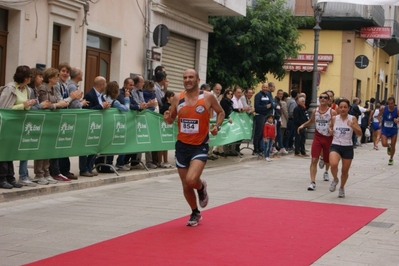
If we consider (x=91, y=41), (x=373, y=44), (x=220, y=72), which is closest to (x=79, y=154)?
(x=91, y=41)

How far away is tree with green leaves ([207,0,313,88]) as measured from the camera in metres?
30.1

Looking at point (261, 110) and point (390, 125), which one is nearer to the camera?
point (261, 110)

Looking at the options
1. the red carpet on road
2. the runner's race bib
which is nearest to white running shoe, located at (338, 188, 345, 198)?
the red carpet on road

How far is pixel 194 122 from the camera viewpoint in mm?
9922

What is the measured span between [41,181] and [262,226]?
4.21 m

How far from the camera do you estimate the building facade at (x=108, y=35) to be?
16859 millimetres

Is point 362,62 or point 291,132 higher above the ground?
point 362,62

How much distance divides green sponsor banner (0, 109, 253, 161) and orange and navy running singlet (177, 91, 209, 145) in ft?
10.2

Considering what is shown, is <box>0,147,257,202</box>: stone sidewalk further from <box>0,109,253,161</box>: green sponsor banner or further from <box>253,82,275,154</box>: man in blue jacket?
<box>253,82,275,154</box>: man in blue jacket

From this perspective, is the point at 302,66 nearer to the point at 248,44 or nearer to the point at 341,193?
the point at 248,44

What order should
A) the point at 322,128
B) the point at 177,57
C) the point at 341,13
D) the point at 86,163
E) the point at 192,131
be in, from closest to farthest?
the point at 192,131
the point at 86,163
the point at 322,128
the point at 177,57
the point at 341,13

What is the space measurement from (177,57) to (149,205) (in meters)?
14.2

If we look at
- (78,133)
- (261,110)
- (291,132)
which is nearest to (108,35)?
(261,110)

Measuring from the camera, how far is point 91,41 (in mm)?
20234
